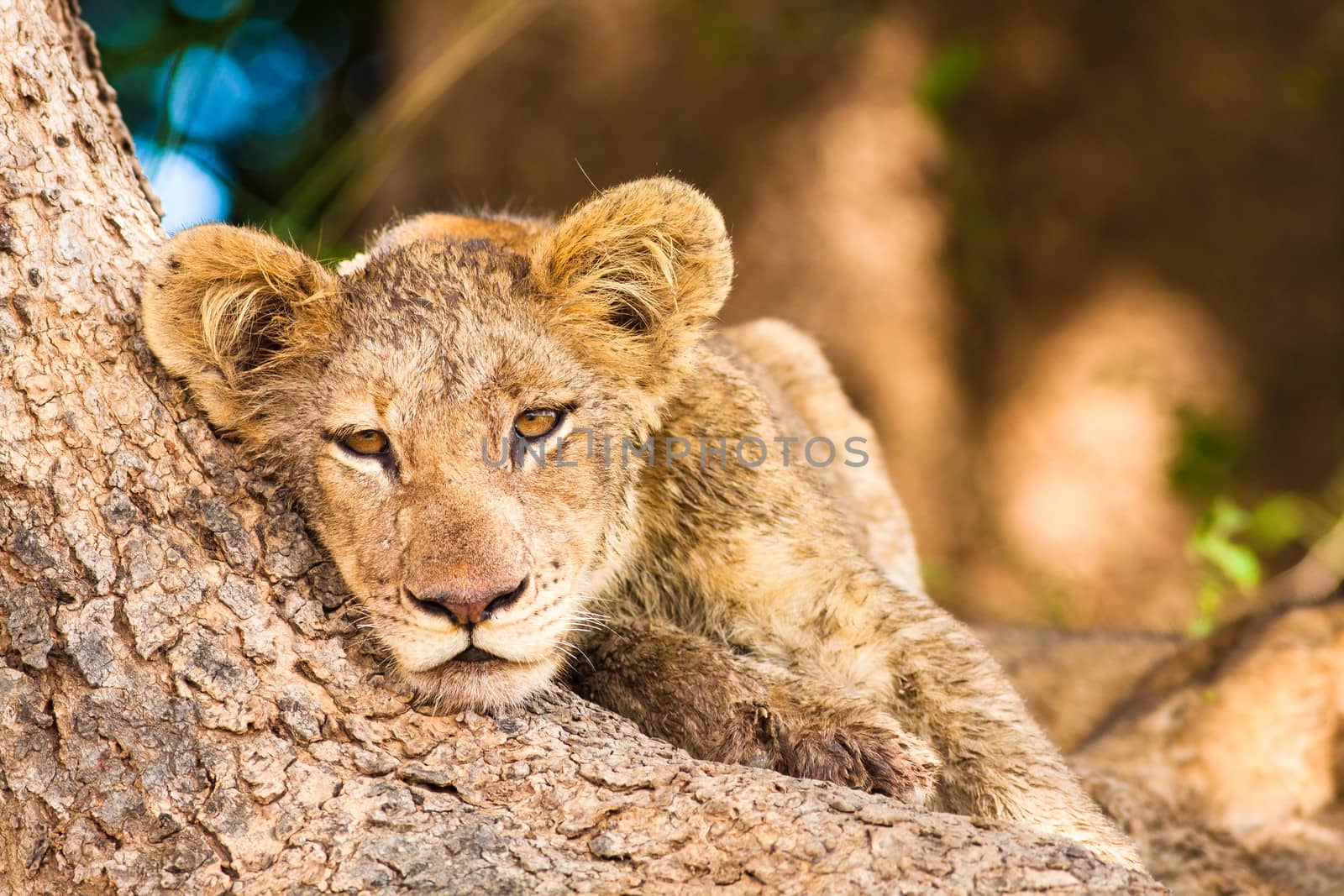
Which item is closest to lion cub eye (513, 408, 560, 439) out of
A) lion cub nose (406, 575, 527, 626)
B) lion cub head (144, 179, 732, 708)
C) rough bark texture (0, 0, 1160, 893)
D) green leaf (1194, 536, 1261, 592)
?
lion cub head (144, 179, 732, 708)

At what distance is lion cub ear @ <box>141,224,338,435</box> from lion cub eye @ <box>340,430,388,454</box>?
0.30 metres

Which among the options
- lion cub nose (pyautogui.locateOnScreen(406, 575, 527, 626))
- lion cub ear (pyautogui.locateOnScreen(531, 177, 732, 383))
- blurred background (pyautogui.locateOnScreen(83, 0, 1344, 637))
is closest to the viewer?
lion cub nose (pyautogui.locateOnScreen(406, 575, 527, 626))

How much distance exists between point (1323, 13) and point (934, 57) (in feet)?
10.1

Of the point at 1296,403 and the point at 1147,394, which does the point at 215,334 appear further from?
the point at 1296,403

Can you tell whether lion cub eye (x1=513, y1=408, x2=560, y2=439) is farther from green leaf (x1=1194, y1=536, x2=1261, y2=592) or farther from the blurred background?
the blurred background

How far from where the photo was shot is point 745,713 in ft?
12.4

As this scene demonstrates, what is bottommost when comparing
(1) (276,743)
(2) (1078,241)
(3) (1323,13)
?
(1) (276,743)

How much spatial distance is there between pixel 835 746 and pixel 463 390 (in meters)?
1.46

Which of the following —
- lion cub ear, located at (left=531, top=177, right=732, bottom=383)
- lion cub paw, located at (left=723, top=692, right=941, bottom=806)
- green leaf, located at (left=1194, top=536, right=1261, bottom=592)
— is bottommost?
lion cub paw, located at (left=723, top=692, right=941, bottom=806)

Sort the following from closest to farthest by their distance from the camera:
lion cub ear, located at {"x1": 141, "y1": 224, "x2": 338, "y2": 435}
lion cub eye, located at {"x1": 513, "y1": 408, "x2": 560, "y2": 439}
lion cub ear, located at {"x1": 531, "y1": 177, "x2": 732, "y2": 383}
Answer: lion cub ear, located at {"x1": 141, "y1": 224, "x2": 338, "y2": 435} → lion cub eye, located at {"x1": 513, "y1": 408, "x2": 560, "y2": 439} → lion cub ear, located at {"x1": 531, "y1": 177, "x2": 732, "y2": 383}

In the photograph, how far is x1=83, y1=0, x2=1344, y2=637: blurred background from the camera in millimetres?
9906

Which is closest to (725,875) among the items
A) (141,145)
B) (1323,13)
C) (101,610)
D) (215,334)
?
(101,610)

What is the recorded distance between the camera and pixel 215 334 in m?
3.55

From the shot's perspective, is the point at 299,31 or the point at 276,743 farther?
the point at 299,31
